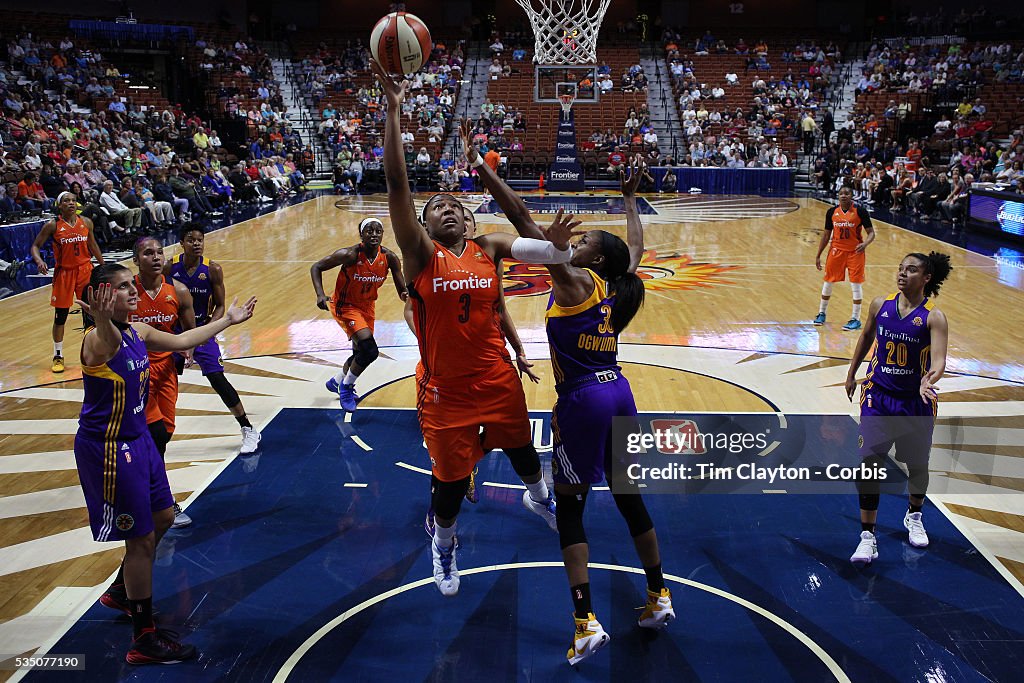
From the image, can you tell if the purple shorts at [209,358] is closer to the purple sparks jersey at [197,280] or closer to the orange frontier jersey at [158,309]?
the purple sparks jersey at [197,280]

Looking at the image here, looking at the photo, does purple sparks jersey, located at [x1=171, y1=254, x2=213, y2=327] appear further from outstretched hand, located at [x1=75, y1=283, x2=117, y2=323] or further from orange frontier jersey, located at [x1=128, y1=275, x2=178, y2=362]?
outstretched hand, located at [x1=75, y1=283, x2=117, y2=323]

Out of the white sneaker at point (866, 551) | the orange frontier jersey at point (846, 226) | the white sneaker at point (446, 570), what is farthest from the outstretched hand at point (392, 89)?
the orange frontier jersey at point (846, 226)

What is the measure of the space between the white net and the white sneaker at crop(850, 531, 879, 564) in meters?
18.2

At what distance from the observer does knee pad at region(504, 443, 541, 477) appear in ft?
15.1

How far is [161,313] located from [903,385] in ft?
14.8

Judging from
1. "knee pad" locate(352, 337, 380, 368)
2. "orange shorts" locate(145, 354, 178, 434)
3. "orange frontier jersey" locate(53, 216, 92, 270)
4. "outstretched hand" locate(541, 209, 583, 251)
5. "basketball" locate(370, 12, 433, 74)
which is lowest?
"knee pad" locate(352, 337, 380, 368)

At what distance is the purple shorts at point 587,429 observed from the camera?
4031mm

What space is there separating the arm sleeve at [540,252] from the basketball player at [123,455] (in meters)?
1.74

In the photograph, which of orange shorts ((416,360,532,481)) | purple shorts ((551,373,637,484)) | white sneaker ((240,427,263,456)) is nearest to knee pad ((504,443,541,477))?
orange shorts ((416,360,532,481))

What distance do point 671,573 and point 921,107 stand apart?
94.4 ft

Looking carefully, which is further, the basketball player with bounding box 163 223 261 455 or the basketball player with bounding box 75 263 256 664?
the basketball player with bounding box 163 223 261 455

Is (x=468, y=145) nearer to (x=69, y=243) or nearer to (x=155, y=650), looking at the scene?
(x=155, y=650)

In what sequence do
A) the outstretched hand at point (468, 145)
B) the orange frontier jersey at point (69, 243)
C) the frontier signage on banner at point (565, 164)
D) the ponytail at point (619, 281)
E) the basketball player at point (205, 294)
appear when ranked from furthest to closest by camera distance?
the frontier signage on banner at point (565, 164) → the orange frontier jersey at point (69, 243) → the basketball player at point (205, 294) → the outstretched hand at point (468, 145) → the ponytail at point (619, 281)

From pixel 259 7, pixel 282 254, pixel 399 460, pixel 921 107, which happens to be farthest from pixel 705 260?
pixel 259 7
